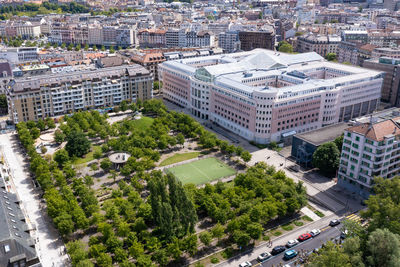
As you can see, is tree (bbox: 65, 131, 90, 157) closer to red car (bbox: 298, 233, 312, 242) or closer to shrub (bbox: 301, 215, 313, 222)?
shrub (bbox: 301, 215, 313, 222)

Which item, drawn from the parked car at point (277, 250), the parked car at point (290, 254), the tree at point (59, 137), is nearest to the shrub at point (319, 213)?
the parked car at point (277, 250)

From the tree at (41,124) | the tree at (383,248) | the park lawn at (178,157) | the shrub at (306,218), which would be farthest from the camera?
the tree at (41,124)

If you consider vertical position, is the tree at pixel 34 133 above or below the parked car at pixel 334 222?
above

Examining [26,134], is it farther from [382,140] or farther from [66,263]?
[382,140]

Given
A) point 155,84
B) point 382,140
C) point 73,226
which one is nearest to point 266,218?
point 382,140

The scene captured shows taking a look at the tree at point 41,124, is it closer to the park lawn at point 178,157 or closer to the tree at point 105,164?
the tree at point 105,164
